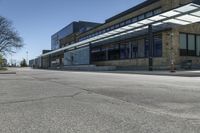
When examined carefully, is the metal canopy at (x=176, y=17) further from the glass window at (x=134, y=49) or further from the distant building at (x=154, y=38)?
the glass window at (x=134, y=49)

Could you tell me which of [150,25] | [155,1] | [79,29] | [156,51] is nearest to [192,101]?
[150,25]

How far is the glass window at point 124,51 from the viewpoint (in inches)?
1864

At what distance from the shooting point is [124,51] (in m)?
48.6

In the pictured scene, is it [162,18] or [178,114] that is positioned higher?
[162,18]

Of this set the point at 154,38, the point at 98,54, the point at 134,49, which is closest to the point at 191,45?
the point at 154,38

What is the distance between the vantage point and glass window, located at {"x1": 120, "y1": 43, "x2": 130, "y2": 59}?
47344 millimetres

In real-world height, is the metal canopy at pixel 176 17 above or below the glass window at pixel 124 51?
above

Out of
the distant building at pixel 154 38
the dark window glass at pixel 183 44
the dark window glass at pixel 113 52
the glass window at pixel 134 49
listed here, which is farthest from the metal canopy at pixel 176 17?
the dark window glass at pixel 113 52

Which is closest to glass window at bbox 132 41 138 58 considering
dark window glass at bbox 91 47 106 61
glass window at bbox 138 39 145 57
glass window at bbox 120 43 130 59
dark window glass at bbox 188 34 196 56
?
glass window at bbox 138 39 145 57

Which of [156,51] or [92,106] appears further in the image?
[156,51]

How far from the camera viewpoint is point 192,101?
767cm

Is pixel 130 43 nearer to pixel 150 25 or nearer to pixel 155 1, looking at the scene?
pixel 155 1

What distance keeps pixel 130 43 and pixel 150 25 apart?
1168cm

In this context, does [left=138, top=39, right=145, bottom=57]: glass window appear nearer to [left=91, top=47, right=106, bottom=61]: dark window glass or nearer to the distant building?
the distant building
